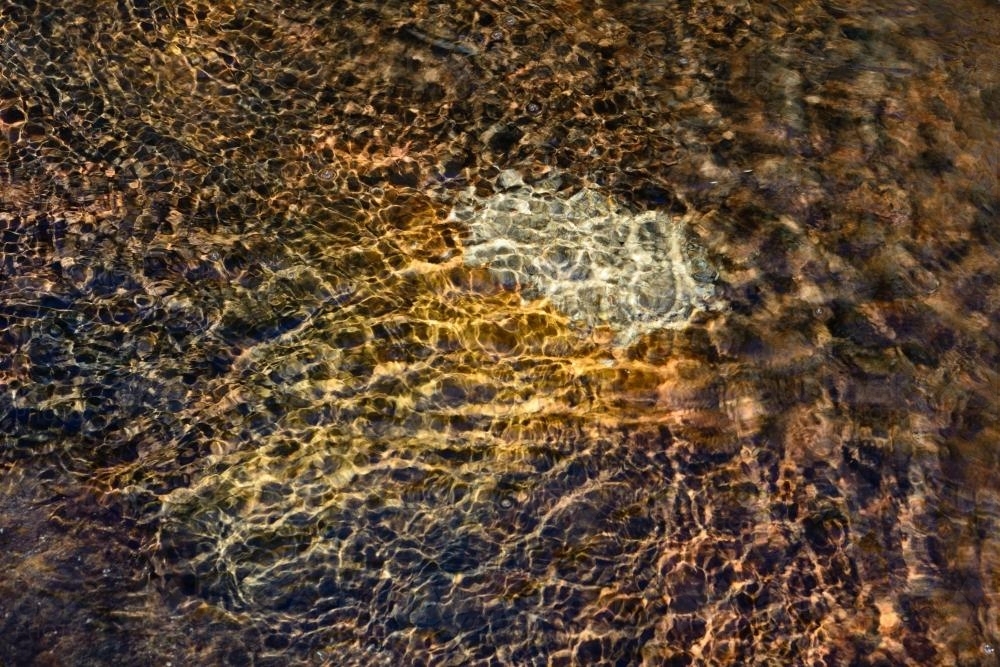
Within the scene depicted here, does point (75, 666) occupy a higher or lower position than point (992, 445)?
lower

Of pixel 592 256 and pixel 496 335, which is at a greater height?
pixel 592 256

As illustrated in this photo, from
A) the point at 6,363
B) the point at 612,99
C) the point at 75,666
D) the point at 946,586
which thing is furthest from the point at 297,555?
the point at 612,99

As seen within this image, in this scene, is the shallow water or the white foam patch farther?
the white foam patch

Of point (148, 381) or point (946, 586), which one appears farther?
point (148, 381)

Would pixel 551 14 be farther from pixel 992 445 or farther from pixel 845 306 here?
pixel 992 445

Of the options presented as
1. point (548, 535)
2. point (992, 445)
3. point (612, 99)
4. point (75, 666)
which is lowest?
point (75, 666)

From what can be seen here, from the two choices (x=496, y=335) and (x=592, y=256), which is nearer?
(x=496, y=335)

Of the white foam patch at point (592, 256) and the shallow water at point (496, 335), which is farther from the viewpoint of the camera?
the white foam patch at point (592, 256)

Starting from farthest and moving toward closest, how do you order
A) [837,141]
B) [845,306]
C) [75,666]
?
[837,141], [845,306], [75,666]
